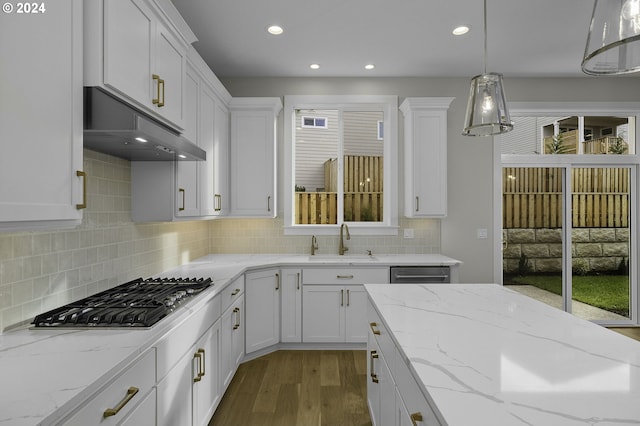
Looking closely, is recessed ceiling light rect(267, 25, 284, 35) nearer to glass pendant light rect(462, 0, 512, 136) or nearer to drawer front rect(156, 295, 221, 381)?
glass pendant light rect(462, 0, 512, 136)

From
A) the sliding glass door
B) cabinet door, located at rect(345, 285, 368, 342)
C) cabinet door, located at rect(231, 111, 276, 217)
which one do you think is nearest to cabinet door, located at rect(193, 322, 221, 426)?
cabinet door, located at rect(345, 285, 368, 342)

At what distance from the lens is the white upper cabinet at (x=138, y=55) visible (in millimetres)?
1417

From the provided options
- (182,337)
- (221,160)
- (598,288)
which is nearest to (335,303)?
(221,160)

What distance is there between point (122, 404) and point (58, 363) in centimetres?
25

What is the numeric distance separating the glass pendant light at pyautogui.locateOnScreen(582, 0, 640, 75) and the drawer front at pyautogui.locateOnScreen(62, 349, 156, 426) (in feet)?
5.75

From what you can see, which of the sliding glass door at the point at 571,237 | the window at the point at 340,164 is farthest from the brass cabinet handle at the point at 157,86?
the sliding glass door at the point at 571,237

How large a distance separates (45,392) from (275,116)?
3.26m

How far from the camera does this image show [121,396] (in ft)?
3.97

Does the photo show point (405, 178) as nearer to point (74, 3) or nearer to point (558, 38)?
point (558, 38)

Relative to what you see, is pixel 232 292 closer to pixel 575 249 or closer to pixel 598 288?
pixel 575 249

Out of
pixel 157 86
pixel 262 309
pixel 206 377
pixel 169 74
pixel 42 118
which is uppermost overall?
pixel 169 74

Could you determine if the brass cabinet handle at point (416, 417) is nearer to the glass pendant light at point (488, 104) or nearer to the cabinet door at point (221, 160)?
the glass pendant light at point (488, 104)

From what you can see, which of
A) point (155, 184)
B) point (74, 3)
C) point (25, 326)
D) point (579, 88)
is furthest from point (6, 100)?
point (579, 88)

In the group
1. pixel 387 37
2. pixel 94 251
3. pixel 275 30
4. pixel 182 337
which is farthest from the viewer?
pixel 387 37
